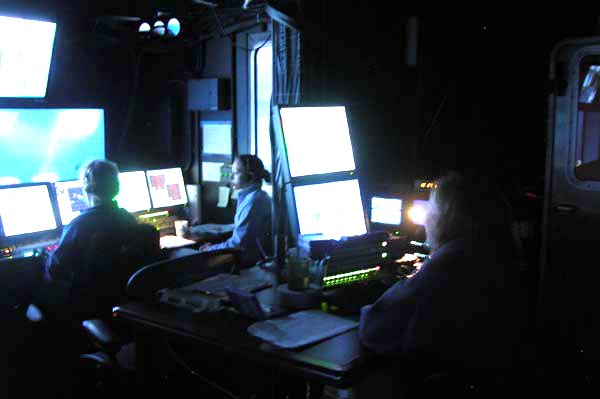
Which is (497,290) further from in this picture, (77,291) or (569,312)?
(569,312)

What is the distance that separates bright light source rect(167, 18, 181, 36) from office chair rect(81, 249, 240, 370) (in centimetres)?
222

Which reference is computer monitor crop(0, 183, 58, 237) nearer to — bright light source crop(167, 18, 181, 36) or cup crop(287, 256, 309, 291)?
bright light source crop(167, 18, 181, 36)

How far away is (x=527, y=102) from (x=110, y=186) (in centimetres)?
299

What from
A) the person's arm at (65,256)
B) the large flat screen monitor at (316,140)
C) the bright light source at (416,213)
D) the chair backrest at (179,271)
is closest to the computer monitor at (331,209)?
the large flat screen monitor at (316,140)

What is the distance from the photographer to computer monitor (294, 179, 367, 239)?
2934 millimetres

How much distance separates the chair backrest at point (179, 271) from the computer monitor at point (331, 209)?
1.18 ft

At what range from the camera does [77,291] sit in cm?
298

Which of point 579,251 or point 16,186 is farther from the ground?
point 16,186

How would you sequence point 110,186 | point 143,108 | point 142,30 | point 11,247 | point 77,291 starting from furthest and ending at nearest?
1. point 143,108
2. point 142,30
3. point 11,247
4. point 110,186
5. point 77,291

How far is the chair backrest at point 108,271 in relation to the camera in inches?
116

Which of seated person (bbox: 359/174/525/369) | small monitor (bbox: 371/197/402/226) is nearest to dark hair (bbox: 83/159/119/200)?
small monitor (bbox: 371/197/402/226)

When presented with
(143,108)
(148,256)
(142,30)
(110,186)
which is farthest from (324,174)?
(143,108)

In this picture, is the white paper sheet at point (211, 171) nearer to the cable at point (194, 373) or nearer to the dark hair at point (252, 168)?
the dark hair at point (252, 168)

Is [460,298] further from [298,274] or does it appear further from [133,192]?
[133,192]
